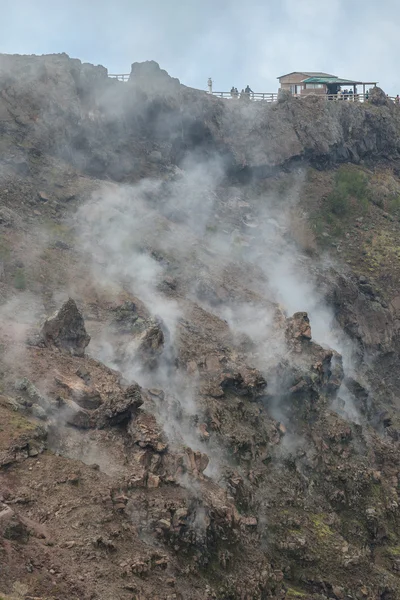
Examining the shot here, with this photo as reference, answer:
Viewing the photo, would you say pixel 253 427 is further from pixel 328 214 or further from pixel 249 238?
pixel 328 214

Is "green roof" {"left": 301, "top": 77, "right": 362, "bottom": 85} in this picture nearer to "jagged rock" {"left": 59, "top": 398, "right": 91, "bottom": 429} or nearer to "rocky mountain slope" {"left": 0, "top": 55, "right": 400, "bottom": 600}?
"rocky mountain slope" {"left": 0, "top": 55, "right": 400, "bottom": 600}

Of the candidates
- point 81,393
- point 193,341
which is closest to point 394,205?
point 193,341

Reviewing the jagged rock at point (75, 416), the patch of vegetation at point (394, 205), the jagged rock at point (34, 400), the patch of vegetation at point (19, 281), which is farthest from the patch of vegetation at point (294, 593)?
the patch of vegetation at point (394, 205)

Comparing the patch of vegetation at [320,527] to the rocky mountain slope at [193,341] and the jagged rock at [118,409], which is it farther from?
the jagged rock at [118,409]

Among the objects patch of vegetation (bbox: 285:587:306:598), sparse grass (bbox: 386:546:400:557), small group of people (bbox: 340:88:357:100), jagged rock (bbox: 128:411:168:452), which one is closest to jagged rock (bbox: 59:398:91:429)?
jagged rock (bbox: 128:411:168:452)

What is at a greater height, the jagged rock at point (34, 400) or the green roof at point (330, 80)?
the green roof at point (330, 80)

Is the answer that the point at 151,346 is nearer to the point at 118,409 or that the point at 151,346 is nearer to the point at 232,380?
the point at 232,380

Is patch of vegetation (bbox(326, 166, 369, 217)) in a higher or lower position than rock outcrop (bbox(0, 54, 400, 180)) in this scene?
lower
